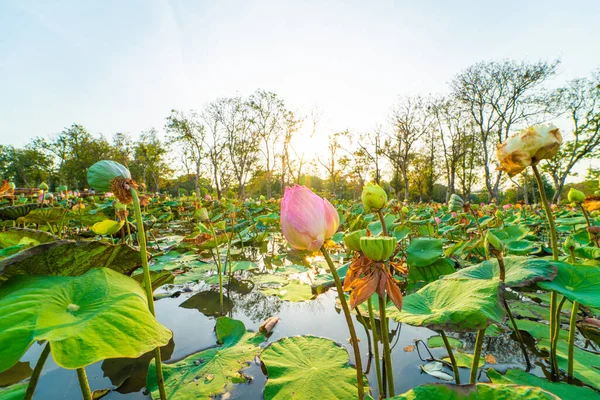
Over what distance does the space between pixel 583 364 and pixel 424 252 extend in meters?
0.86

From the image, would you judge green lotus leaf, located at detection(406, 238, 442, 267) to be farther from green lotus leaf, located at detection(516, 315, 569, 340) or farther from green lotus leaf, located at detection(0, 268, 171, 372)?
green lotus leaf, located at detection(0, 268, 171, 372)

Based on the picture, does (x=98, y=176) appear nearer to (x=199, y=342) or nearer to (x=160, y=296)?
(x=199, y=342)

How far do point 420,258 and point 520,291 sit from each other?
89cm

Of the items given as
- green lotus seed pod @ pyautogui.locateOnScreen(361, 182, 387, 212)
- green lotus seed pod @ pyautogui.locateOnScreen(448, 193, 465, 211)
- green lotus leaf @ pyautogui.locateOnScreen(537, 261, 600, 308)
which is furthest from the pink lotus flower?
green lotus seed pod @ pyautogui.locateOnScreen(448, 193, 465, 211)

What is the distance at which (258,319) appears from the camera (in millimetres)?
1653

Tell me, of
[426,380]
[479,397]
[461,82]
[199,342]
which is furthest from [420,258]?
[461,82]

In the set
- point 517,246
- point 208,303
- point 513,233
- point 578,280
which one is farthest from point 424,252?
point 208,303

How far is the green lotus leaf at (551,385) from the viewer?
0.77 meters

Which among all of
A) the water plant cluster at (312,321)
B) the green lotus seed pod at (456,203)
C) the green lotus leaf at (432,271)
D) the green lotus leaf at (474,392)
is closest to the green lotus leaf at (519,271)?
the water plant cluster at (312,321)

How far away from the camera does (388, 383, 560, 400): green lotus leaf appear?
49 cm

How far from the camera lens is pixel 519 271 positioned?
0.79 m

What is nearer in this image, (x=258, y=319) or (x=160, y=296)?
(x=258, y=319)

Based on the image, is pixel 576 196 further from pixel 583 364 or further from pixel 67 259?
pixel 67 259

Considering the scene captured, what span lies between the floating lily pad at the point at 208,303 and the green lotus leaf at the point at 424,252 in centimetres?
129
